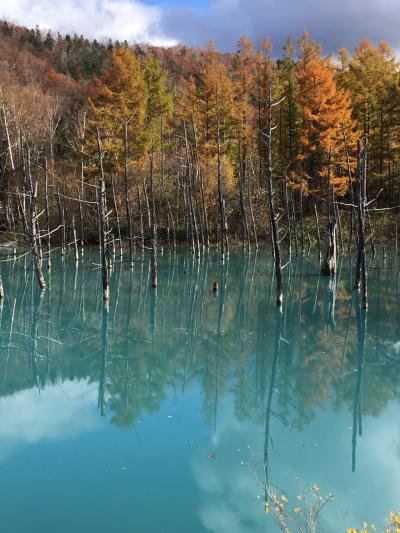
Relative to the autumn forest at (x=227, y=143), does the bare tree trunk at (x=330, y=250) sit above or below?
below

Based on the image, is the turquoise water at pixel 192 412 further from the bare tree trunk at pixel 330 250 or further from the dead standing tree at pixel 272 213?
the bare tree trunk at pixel 330 250

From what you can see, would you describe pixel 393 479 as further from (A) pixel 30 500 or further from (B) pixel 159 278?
(B) pixel 159 278

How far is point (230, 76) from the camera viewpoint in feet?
119

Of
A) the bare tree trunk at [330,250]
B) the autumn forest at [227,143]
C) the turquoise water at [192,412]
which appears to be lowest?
the turquoise water at [192,412]

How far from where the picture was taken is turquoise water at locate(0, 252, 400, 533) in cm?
577

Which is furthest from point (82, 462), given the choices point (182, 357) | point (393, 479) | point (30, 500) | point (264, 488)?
point (182, 357)

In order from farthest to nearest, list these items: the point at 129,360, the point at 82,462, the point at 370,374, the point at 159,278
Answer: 1. the point at 159,278
2. the point at 129,360
3. the point at 370,374
4. the point at 82,462

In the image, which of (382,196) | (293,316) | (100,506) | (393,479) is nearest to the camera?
(100,506)

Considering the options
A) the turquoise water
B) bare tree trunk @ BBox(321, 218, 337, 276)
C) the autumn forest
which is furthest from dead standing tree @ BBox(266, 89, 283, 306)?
the autumn forest

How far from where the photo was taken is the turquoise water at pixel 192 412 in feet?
18.9

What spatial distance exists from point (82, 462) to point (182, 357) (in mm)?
4938

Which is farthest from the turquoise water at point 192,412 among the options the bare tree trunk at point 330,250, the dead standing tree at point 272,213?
the bare tree trunk at point 330,250

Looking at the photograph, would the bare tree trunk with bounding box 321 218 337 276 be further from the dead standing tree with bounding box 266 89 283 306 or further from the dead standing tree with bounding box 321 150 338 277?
the dead standing tree with bounding box 266 89 283 306

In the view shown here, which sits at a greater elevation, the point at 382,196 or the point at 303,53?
the point at 303,53
